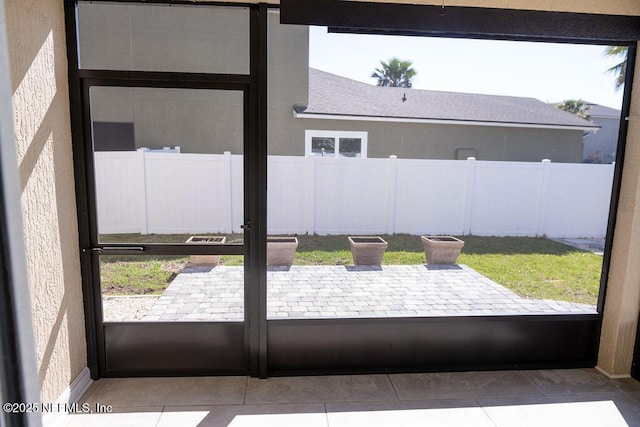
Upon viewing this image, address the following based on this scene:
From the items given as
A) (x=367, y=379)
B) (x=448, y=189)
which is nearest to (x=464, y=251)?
(x=448, y=189)

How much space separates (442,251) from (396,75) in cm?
269

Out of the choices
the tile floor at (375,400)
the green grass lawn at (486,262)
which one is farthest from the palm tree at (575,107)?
the tile floor at (375,400)

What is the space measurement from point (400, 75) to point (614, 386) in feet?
13.8

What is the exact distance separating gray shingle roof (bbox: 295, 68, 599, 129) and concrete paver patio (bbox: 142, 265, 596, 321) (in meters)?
2.19

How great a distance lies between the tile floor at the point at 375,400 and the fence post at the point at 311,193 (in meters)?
1.90

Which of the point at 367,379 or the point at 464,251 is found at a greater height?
the point at 464,251

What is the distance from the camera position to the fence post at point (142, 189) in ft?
7.69

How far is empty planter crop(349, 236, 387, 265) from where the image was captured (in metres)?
3.97

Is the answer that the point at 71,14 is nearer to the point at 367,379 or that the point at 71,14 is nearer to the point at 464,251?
the point at 367,379

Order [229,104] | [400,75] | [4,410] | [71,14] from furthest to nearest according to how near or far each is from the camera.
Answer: [400,75] < [229,104] < [71,14] < [4,410]

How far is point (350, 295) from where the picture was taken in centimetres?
324

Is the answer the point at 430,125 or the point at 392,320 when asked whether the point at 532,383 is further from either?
the point at 430,125

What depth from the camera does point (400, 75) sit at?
5.14 metres

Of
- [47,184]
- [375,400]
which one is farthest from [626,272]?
[47,184]
